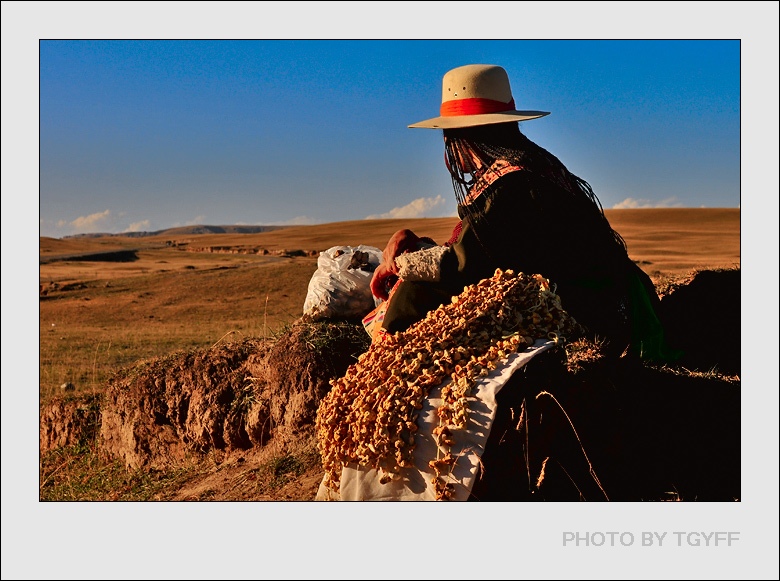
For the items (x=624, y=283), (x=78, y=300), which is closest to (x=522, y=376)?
(x=624, y=283)

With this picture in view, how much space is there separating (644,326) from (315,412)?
192 centimetres

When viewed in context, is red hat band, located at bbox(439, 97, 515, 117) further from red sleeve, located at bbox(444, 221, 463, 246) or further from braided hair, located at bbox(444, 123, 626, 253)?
red sleeve, located at bbox(444, 221, 463, 246)

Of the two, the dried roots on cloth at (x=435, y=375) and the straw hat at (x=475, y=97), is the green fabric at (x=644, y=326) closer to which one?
the dried roots on cloth at (x=435, y=375)

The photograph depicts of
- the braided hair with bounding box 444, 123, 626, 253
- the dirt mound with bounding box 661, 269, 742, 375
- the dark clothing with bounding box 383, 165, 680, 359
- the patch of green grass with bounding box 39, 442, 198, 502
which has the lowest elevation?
the patch of green grass with bounding box 39, 442, 198, 502

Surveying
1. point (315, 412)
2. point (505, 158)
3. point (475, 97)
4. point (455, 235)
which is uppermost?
point (475, 97)

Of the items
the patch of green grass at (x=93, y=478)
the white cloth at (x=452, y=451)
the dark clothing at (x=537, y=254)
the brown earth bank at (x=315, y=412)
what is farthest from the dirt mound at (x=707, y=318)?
the patch of green grass at (x=93, y=478)

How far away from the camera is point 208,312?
37.7 ft

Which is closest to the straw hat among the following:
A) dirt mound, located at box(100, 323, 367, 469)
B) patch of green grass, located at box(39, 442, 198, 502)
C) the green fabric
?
the green fabric

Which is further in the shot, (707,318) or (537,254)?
(707,318)

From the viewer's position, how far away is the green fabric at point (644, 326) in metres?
4.26

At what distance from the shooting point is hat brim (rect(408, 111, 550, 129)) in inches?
153

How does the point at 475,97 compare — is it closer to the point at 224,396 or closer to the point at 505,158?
the point at 505,158

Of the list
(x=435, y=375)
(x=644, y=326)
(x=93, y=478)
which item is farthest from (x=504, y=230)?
(x=93, y=478)

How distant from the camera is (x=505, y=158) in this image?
3.92m
